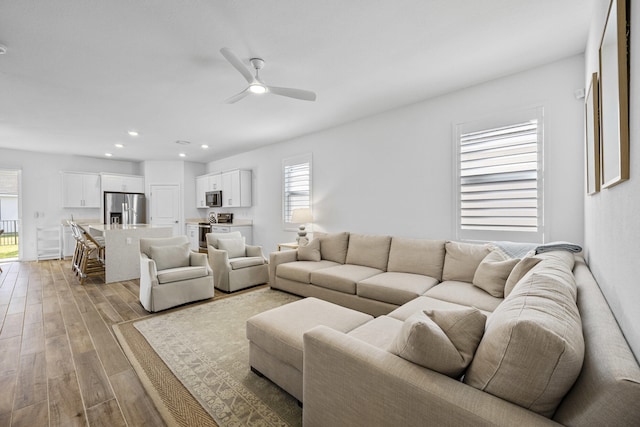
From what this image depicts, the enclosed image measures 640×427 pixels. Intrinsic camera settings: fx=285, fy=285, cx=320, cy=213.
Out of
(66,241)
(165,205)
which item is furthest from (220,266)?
(66,241)

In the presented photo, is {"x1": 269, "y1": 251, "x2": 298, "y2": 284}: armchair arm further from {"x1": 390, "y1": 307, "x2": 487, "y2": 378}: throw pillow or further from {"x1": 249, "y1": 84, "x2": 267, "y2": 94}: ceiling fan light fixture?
{"x1": 390, "y1": 307, "x2": 487, "y2": 378}: throw pillow

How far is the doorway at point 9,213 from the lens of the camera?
6.43 meters

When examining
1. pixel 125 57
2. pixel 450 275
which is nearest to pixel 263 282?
pixel 450 275

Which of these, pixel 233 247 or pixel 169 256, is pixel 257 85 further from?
pixel 233 247

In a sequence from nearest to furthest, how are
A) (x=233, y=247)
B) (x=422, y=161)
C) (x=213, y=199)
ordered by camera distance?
1. (x=422, y=161)
2. (x=233, y=247)
3. (x=213, y=199)

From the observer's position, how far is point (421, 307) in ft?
7.27

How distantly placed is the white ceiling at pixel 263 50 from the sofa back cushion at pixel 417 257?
1.84 m

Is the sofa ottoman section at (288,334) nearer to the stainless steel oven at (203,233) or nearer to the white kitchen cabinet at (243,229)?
the white kitchen cabinet at (243,229)

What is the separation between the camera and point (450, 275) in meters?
3.00

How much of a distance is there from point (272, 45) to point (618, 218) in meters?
2.54

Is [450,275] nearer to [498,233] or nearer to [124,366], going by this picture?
[498,233]

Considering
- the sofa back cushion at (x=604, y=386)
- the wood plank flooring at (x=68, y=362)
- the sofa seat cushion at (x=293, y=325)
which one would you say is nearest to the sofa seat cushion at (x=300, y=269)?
the sofa seat cushion at (x=293, y=325)

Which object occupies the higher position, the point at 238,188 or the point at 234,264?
the point at 238,188

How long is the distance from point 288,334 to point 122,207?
773 centimetres
